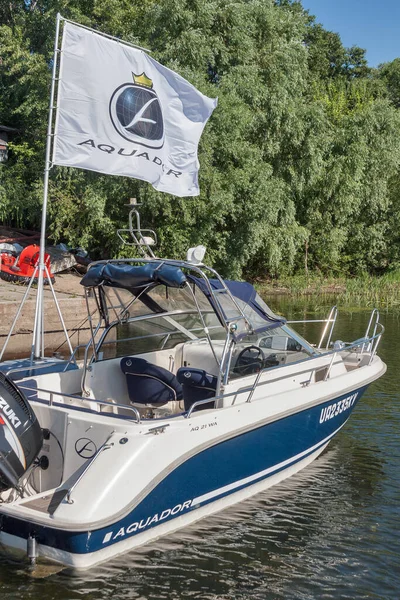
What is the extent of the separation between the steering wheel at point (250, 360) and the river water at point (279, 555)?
1.39 metres

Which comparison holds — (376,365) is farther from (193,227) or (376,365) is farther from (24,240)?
(24,240)

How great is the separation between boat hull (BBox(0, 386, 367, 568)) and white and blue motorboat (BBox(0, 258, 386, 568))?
0.01 metres

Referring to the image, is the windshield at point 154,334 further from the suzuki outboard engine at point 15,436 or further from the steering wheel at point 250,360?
the suzuki outboard engine at point 15,436

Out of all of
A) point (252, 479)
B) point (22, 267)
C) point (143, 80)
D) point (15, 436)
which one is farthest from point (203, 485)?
point (22, 267)

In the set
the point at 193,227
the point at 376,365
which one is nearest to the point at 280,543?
the point at 376,365

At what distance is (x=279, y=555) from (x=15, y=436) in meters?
2.62

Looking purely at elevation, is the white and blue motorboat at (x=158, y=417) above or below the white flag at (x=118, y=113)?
below

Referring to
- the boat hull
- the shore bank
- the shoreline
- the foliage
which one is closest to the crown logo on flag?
the boat hull

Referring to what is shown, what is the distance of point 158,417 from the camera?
636 centimetres

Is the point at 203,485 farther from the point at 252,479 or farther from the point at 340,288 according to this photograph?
the point at 340,288

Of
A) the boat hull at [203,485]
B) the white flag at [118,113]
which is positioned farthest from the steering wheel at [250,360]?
the white flag at [118,113]

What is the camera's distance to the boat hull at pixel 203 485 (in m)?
5.41

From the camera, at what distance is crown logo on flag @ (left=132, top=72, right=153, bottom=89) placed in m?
8.86

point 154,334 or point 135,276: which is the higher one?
point 135,276
